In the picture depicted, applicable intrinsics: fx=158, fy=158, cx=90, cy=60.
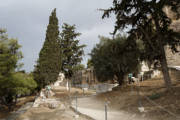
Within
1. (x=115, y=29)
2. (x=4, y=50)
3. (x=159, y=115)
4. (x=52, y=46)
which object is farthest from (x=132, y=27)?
(x=52, y=46)

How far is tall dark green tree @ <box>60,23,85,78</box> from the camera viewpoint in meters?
27.4

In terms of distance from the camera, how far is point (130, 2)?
35.9 ft

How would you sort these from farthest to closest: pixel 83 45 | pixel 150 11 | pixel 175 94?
pixel 83 45, pixel 150 11, pixel 175 94

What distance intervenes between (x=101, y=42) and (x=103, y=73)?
4122mm

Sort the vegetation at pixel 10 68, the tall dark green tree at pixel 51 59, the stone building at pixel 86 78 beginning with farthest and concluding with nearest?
1. the stone building at pixel 86 78
2. the tall dark green tree at pixel 51 59
3. the vegetation at pixel 10 68

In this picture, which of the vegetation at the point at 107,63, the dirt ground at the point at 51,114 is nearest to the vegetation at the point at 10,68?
the dirt ground at the point at 51,114

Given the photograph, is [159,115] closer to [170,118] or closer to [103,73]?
[170,118]

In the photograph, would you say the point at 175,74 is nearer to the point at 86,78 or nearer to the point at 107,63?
the point at 107,63

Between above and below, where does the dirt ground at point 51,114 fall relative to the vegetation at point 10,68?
below

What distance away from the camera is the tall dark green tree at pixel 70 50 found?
90.0 ft

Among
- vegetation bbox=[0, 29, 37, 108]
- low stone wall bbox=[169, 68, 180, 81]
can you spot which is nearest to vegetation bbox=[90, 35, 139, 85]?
low stone wall bbox=[169, 68, 180, 81]

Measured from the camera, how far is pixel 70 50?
28062mm

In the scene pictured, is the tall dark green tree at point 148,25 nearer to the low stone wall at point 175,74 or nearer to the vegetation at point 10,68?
the low stone wall at point 175,74

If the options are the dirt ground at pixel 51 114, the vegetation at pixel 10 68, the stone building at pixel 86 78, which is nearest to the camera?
the dirt ground at pixel 51 114
